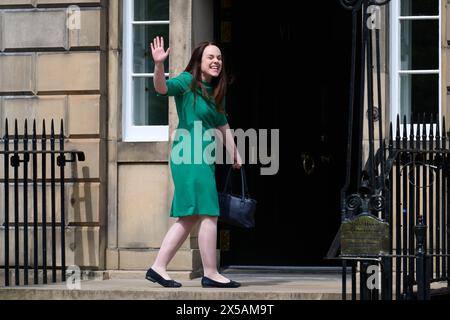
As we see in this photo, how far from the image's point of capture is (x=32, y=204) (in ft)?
40.7

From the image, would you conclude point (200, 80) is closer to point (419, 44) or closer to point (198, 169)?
point (198, 169)

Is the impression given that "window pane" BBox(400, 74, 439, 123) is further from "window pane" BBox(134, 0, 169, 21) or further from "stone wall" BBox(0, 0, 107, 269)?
"stone wall" BBox(0, 0, 107, 269)

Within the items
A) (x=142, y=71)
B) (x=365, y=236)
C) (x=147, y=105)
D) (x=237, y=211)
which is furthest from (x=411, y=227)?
(x=142, y=71)

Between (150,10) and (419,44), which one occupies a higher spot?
(150,10)

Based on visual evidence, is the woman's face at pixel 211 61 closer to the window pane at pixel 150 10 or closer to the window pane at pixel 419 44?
the window pane at pixel 150 10

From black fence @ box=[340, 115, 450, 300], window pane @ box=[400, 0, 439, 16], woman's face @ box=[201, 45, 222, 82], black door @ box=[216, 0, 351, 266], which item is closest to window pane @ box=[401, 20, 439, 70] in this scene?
window pane @ box=[400, 0, 439, 16]

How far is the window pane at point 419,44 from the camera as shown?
40.5 feet

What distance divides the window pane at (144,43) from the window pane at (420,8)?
7.38 ft

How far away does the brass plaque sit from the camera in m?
9.50

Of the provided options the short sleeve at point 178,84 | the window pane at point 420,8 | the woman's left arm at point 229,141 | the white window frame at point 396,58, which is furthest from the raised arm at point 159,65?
the window pane at point 420,8

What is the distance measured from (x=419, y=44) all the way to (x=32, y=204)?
12.6 ft

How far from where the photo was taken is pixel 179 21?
12.4m
